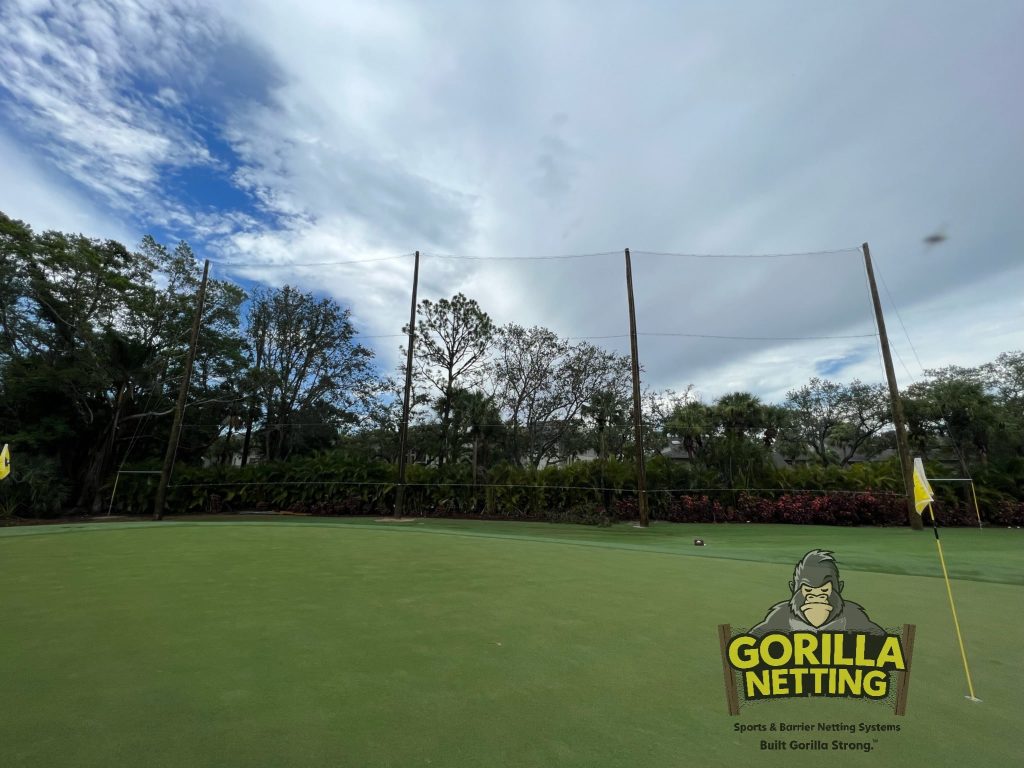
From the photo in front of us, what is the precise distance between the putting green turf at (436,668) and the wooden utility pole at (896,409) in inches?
315

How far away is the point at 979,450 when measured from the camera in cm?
2225

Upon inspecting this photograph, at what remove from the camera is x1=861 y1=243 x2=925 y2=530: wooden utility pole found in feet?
38.9

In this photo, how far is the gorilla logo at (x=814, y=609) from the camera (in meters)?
1.73

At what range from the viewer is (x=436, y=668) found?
234 centimetres

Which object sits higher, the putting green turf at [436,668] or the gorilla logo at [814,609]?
the gorilla logo at [814,609]

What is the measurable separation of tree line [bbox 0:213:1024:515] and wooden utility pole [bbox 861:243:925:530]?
63.9 inches

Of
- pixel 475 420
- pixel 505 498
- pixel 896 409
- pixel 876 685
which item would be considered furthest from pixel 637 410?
pixel 876 685

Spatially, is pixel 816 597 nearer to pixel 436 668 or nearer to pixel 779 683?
pixel 779 683

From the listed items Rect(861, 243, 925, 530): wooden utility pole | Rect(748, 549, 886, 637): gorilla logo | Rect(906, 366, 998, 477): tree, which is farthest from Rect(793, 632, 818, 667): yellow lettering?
Rect(906, 366, 998, 477): tree

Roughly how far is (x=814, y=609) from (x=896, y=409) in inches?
567

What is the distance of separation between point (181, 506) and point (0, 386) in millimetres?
8041

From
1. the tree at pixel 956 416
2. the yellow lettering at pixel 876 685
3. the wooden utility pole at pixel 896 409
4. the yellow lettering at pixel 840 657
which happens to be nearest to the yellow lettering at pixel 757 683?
the yellow lettering at pixel 840 657

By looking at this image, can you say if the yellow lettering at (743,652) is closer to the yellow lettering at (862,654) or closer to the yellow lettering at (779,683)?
the yellow lettering at (779,683)

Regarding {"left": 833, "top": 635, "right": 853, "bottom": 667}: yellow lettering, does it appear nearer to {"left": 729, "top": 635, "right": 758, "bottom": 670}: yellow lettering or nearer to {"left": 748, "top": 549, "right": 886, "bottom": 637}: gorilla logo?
{"left": 748, "top": 549, "right": 886, "bottom": 637}: gorilla logo
